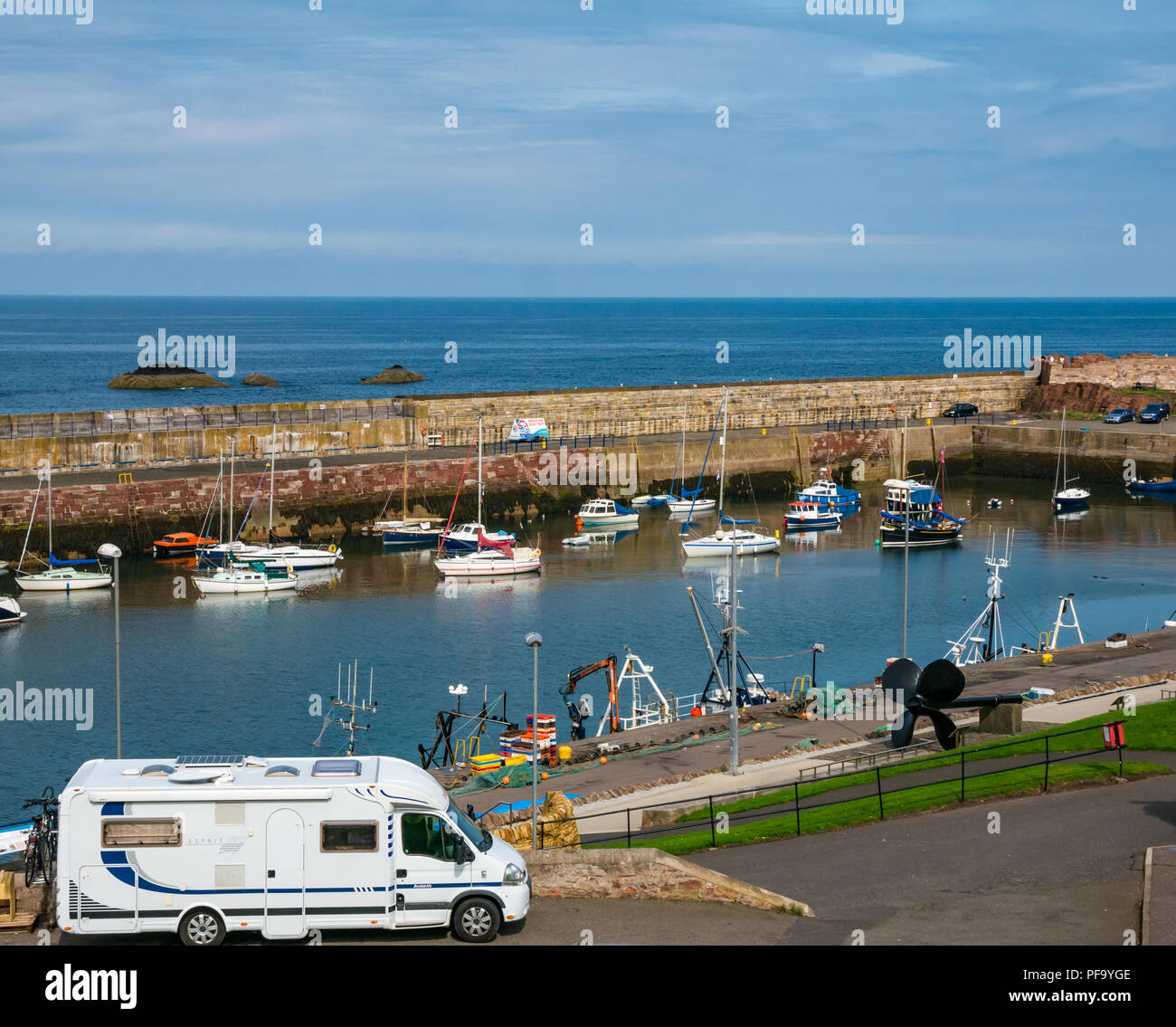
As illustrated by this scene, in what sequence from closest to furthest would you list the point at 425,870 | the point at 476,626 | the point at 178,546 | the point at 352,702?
1. the point at 425,870
2. the point at 352,702
3. the point at 476,626
4. the point at 178,546

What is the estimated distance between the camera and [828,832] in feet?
66.2

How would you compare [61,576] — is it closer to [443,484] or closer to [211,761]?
[443,484]

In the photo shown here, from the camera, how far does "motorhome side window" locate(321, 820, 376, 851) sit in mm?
14273

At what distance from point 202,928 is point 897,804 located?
10.9 m

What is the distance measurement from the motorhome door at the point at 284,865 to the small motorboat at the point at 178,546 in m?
50.3

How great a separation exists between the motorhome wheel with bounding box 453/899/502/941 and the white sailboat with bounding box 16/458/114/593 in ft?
151

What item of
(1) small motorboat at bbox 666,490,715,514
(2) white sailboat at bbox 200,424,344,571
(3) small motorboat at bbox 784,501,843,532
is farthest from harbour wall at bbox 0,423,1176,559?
(3) small motorboat at bbox 784,501,843,532

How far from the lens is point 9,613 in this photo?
5044 centimetres

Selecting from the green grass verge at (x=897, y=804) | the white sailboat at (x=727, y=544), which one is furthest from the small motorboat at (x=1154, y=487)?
the green grass verge at (x=897, y=804)

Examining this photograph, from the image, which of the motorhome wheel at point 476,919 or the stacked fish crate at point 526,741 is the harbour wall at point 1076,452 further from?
the motorhome wheel at point 476,919

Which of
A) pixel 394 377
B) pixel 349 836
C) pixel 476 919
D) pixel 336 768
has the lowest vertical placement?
pixel 476 919

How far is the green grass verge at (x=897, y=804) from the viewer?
20219 millimetres

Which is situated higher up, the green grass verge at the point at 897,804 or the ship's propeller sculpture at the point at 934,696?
the ship's propeller sculpture at the point at 934,696

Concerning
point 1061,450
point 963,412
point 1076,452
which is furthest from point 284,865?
point 963,412
